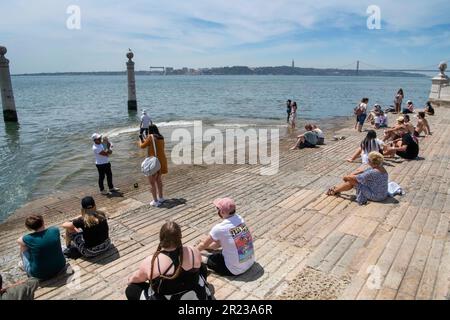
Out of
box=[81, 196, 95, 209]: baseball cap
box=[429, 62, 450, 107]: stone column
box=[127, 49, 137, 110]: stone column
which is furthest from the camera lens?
box=[127, 49, 137, 110]: stone column

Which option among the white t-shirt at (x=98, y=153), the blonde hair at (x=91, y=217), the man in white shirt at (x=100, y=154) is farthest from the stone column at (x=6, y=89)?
the blonde hair at (x=91, y=217)

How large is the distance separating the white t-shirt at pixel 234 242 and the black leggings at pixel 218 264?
0.06 metres

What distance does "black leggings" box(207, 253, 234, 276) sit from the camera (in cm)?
429

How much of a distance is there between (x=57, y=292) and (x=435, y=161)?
10565mm

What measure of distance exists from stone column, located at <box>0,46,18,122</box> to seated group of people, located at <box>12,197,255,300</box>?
31083 mm

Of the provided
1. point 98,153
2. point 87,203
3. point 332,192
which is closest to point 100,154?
point 98,153

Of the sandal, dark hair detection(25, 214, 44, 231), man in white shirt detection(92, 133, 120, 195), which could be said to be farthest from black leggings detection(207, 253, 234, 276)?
man in white shirt detection(92, 133, 120, 195)

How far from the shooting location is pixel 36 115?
117ft

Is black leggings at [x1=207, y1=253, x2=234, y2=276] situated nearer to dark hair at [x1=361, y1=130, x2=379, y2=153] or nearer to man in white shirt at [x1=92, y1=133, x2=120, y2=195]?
man in white shirt at [x1=92, y1=133, x2=120, y2=195]

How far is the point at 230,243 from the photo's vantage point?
414 cm

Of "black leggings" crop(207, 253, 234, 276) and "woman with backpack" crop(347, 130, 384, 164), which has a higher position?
"woman with backpack" crop(347, 130, 384, 164)

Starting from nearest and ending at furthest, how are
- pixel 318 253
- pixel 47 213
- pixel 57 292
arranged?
1. pixel 57 292
2. pixel 318 253
3. pixel 47 213

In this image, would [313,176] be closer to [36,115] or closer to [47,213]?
[47,213]
